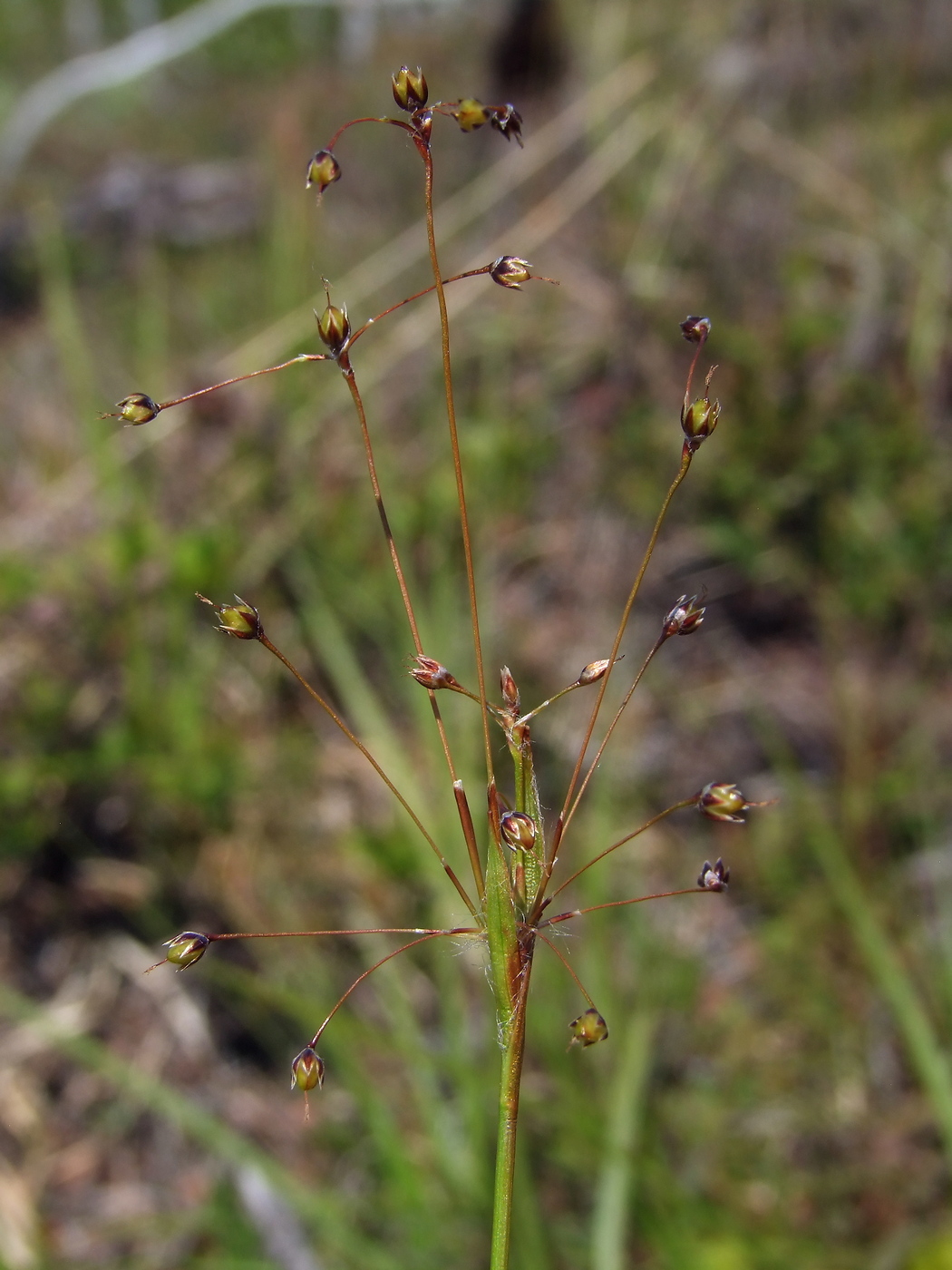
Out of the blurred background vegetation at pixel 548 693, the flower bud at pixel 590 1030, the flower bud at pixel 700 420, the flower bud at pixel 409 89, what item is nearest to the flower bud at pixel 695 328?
the flower bud at pixel 700 420

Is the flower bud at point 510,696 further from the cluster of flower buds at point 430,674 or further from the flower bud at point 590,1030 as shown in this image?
the flower bud at point 590,1030

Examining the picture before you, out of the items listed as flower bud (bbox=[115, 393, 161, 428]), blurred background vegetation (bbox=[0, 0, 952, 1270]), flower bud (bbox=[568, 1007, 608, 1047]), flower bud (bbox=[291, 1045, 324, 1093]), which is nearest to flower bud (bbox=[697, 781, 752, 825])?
flower bud (bbox=[568, 1007, 608, 1047])

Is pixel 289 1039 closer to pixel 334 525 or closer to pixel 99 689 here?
pixel 99 689

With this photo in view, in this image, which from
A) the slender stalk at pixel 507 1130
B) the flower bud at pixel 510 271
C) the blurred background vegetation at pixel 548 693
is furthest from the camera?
the blurred background vegetation at pixel 548 693

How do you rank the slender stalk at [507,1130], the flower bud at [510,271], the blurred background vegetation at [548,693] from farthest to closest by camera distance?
the blurred background vegetation at [548,693]
the flower bud at [510,271]
the slender stalk at [507,1130]

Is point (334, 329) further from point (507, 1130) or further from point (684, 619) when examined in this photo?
point (507, 1130)

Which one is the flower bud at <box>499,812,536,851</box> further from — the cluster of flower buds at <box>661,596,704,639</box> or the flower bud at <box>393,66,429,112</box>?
the flower bud at <box>393,66,429,112</box>

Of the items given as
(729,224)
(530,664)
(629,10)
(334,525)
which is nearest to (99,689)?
(334,525)

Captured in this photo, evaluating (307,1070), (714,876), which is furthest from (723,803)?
(307,1070)
